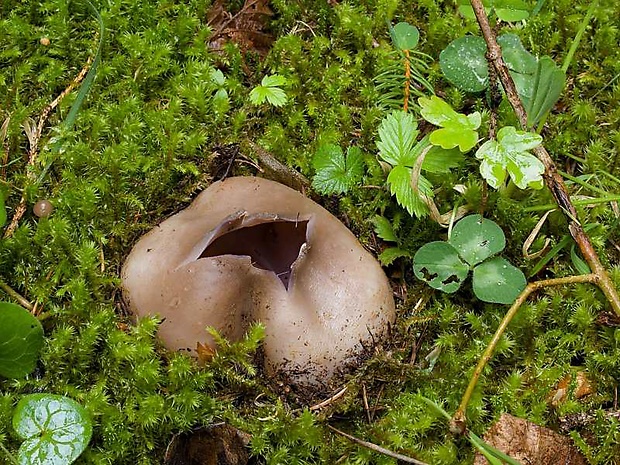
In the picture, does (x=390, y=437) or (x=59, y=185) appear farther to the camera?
(x=59, y=185)

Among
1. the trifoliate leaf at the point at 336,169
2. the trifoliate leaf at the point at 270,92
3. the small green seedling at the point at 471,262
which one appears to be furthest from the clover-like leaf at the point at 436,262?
the trifoliate leaf at the point at 270,92

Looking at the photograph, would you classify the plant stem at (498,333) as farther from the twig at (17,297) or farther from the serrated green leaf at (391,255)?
the twig at (17,297)

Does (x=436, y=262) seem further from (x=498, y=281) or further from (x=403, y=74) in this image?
(x=403, y=74)

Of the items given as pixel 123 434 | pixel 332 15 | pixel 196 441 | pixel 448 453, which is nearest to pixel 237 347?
pixel 196 441

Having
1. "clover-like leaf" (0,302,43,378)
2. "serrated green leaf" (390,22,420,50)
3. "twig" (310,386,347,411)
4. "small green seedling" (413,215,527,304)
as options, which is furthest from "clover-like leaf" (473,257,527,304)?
"clover-like leaf" (0,302,43,378)

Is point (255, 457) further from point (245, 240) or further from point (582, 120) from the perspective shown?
point (582, 120)

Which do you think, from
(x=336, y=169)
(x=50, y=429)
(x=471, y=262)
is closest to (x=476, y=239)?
(x=471, y=262)
